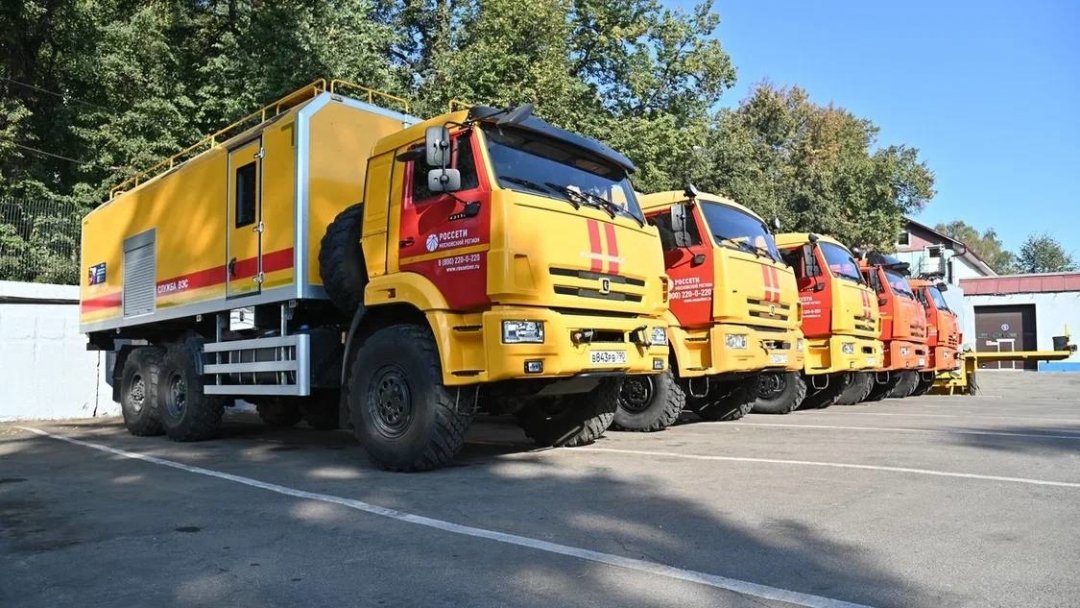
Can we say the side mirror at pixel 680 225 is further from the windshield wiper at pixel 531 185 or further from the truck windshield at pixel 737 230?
the windshield wiper at pixel 531 185

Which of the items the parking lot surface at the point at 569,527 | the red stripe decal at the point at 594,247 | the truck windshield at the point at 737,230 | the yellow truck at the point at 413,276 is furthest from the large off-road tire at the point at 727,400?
the red stripe decal at the point at 594,247

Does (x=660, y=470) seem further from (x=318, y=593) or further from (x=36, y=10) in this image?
(x=36, y=10)

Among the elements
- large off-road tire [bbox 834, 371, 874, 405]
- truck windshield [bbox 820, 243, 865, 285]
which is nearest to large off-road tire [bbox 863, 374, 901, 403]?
large off-road tire [bbox 834, 371, 874, 405]

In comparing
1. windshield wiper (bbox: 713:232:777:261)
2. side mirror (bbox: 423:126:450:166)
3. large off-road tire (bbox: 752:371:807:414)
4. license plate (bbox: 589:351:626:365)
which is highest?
side mirror (bbox: 423:126:450:166)

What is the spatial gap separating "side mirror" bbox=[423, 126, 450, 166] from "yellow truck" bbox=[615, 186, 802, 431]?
3.33m

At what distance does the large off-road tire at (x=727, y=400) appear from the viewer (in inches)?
430

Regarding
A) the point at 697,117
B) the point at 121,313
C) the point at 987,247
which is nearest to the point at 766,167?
the point at 697,117

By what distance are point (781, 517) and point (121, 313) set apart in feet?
33.1

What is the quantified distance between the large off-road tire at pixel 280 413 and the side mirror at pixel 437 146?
668cm

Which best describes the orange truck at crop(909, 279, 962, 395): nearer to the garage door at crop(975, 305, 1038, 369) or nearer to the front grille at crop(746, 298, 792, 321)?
the front grille at crop(746, 298, 792, 321)

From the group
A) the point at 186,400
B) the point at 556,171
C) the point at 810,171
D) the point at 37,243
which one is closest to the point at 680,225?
the point at 556,171

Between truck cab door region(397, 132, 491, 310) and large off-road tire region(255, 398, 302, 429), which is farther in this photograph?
large off-road tire region(255, 398, 302, 429)

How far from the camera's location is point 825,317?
41.1ft

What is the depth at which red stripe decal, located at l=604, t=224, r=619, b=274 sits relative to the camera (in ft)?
22.3
